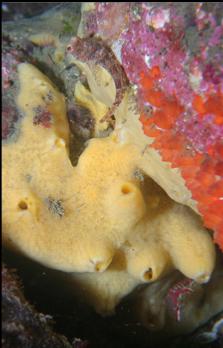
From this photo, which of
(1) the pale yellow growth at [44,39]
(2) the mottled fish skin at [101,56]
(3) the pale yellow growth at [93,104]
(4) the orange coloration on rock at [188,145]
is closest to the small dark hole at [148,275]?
(4) the orange coloration on rock at [188,145]

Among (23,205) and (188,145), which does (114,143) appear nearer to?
(188,145)

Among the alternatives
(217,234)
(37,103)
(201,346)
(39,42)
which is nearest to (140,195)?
(217,234)

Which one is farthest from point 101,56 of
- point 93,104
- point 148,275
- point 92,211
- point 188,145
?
point 148,275

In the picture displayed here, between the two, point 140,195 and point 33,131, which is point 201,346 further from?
point 33,131

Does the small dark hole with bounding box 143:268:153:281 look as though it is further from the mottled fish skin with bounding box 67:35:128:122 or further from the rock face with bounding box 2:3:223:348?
the mottled fish skin with bounding box 67:35:128:122

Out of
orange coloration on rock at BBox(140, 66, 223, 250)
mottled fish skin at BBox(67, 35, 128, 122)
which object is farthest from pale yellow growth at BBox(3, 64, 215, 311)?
orange coloration on rock at BBox(140, 66, 223, 250)
